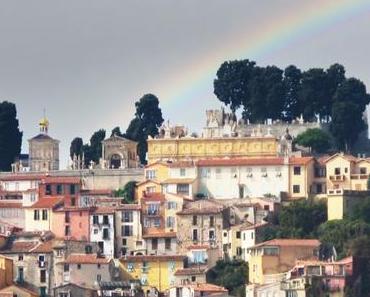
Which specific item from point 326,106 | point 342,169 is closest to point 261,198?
point 342,169

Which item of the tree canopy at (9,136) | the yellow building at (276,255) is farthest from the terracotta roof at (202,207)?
the tree canopy at (9,136)

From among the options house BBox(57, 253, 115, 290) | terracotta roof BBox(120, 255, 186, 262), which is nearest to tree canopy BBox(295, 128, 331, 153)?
terracotta roof BBox(120, 255, 186, 262)

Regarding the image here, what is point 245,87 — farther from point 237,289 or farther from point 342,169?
point 237,289

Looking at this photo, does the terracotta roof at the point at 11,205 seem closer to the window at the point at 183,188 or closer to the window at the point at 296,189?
the window at the point at 183,188

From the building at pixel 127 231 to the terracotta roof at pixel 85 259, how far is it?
262 centimetres

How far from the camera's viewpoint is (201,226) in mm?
113812

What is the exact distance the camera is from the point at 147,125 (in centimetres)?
13325

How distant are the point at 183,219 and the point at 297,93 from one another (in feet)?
59.6

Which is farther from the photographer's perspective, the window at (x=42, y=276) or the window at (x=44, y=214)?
the window at (x=44, y=214)

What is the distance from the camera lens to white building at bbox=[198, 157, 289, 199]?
118000 mm

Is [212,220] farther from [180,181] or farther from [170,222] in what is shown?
[180,181]

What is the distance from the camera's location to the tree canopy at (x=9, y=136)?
131 m

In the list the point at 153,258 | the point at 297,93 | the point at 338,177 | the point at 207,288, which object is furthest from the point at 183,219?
the point at 297,93

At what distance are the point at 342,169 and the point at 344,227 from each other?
28.8 feet
